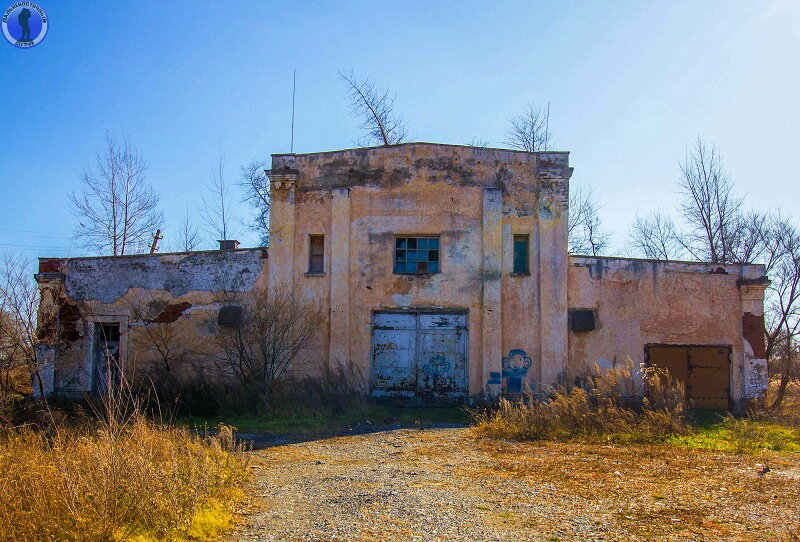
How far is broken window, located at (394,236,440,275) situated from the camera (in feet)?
51.5

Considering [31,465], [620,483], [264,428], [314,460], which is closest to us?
[31,465]

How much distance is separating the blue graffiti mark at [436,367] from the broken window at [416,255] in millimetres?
2069

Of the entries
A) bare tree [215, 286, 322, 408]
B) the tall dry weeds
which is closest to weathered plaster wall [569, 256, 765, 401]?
bare tree [215, 286, 322, 408]

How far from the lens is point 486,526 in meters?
5.56

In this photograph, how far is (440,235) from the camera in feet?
51.5

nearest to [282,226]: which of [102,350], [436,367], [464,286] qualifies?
[464,286]

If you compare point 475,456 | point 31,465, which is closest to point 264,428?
point 475,456

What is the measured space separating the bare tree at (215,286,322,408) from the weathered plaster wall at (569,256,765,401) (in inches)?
251

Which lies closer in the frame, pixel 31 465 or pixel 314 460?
pixel 31 465

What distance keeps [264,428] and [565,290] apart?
24.8ft

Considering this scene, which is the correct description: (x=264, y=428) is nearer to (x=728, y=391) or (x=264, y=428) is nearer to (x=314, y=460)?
(x=314, y=460)

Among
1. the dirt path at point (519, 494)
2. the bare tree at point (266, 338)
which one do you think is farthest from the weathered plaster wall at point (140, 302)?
the dirt path at point (519, 494)

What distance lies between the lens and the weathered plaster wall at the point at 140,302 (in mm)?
16016

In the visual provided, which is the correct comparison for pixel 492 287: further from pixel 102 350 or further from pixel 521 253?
pixel 102 350
